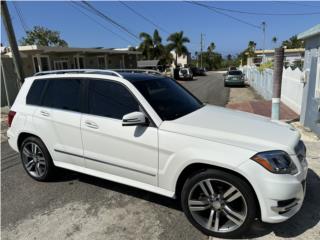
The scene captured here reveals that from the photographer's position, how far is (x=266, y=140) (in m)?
2.86

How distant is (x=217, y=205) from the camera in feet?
9.89

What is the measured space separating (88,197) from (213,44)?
100161 mm

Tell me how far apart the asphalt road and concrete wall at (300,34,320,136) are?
4650mm

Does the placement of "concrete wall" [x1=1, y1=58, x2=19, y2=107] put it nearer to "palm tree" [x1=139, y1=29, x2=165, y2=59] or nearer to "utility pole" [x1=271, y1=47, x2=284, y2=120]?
"utility pole" [x1=271, y1=47, x2=284, y2=120]

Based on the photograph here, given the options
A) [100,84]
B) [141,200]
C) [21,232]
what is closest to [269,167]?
[141,200]

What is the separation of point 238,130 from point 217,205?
857 millimetres

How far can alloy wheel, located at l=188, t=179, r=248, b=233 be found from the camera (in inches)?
114

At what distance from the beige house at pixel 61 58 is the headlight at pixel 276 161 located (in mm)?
15891

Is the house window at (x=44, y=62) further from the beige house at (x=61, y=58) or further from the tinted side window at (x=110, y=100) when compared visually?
the tinted side window at (x=110, y=100)

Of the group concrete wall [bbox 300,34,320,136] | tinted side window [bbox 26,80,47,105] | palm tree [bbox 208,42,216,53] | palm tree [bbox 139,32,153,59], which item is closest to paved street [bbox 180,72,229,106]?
concrete wall [bbox 300,34,320,136]

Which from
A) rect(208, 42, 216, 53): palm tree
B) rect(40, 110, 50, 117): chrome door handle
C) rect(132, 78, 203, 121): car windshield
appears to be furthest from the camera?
rect(208, 42, 216, 53): palm tree

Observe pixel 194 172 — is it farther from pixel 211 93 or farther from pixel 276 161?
pixel 211 93

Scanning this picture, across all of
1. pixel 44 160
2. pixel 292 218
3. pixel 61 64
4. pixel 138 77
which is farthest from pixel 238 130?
pixel 61 64

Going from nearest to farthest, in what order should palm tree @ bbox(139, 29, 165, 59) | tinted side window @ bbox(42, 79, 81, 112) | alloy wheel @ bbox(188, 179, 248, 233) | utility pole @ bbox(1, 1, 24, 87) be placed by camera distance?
alloy wheel @ bbox(188, 179, 248, 233)
tinted side window @ bbox(42, 79, 81, 112)
utility pole @ bbox(1, 1, 24, 87)
palm tree @ bbox(139, 29, 165, 59)
